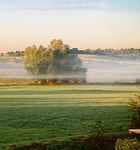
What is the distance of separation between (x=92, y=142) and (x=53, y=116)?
13.5m

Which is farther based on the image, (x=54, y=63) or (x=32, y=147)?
(x=54, y=63)

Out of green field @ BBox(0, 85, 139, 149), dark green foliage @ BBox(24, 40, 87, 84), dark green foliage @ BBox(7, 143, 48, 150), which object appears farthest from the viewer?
dark green foliage @ BBox(24, 40, 87, 84)

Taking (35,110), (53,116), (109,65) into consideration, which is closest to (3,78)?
(109,65)

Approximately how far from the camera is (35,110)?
4262 cm

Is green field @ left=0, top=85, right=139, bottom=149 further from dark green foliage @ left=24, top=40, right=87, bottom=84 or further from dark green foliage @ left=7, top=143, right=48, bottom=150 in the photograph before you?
dark green foliage @ left=24, top=40, right=87, bottom=84

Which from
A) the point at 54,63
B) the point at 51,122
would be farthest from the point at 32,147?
the point at 54,63

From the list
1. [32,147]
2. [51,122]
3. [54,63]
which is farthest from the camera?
[54,63]

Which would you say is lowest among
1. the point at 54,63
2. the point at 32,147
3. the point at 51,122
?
the point at 54,63

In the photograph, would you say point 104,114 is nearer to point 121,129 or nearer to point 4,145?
point 121,129

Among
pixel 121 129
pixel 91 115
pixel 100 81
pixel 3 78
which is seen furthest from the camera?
pixel 3 78

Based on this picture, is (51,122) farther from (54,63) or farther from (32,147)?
(54,63)

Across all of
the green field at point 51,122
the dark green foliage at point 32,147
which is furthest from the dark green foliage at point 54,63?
the dark green foliage at point 32,147

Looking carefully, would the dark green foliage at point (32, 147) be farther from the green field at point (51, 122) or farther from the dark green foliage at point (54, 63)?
the dark green foliage at point (54, 63)

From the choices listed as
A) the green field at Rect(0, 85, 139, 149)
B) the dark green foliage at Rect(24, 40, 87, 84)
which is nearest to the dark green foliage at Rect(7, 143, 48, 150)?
the green field at Rect(0, 85, 139, 149)
